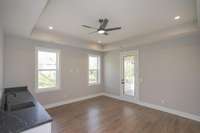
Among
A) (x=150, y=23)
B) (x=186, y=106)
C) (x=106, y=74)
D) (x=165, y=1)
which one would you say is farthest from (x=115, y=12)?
(x=106, y=74)

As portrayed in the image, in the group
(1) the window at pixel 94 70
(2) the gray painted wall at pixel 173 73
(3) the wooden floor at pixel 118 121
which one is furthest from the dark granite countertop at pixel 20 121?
(1) the window at pixel 94 70

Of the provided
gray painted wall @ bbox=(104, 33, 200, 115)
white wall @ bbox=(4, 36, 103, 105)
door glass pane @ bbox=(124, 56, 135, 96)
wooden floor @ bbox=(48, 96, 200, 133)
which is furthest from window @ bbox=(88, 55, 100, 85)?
gray painted wall @ bbox=(104, 33, 200, 115)

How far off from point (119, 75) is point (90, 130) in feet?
10.6

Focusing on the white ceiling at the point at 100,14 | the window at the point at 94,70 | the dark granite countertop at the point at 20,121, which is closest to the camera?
the dark granite countertop at the point at 20,121

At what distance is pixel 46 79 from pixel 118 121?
300 centimetres

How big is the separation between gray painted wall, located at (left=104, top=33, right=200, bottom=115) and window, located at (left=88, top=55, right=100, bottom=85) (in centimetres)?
Result: 238

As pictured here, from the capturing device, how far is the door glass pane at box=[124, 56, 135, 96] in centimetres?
502

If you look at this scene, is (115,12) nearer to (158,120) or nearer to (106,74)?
(158,120)

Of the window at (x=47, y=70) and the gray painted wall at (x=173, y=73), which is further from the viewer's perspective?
the window at (x=47, y=70)

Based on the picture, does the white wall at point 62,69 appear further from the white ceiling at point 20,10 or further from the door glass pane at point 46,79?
the white ceiling at point 20,10

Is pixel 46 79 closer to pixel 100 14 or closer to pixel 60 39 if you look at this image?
pixel 60 39

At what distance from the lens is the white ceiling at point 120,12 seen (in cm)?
225

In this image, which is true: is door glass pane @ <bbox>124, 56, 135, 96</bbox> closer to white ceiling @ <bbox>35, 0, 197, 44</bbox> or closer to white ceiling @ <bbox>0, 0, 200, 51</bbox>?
white ceiling @ <bbox>0, 0, 200, 51</bbox>

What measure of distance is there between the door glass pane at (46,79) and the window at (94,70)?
183cm
